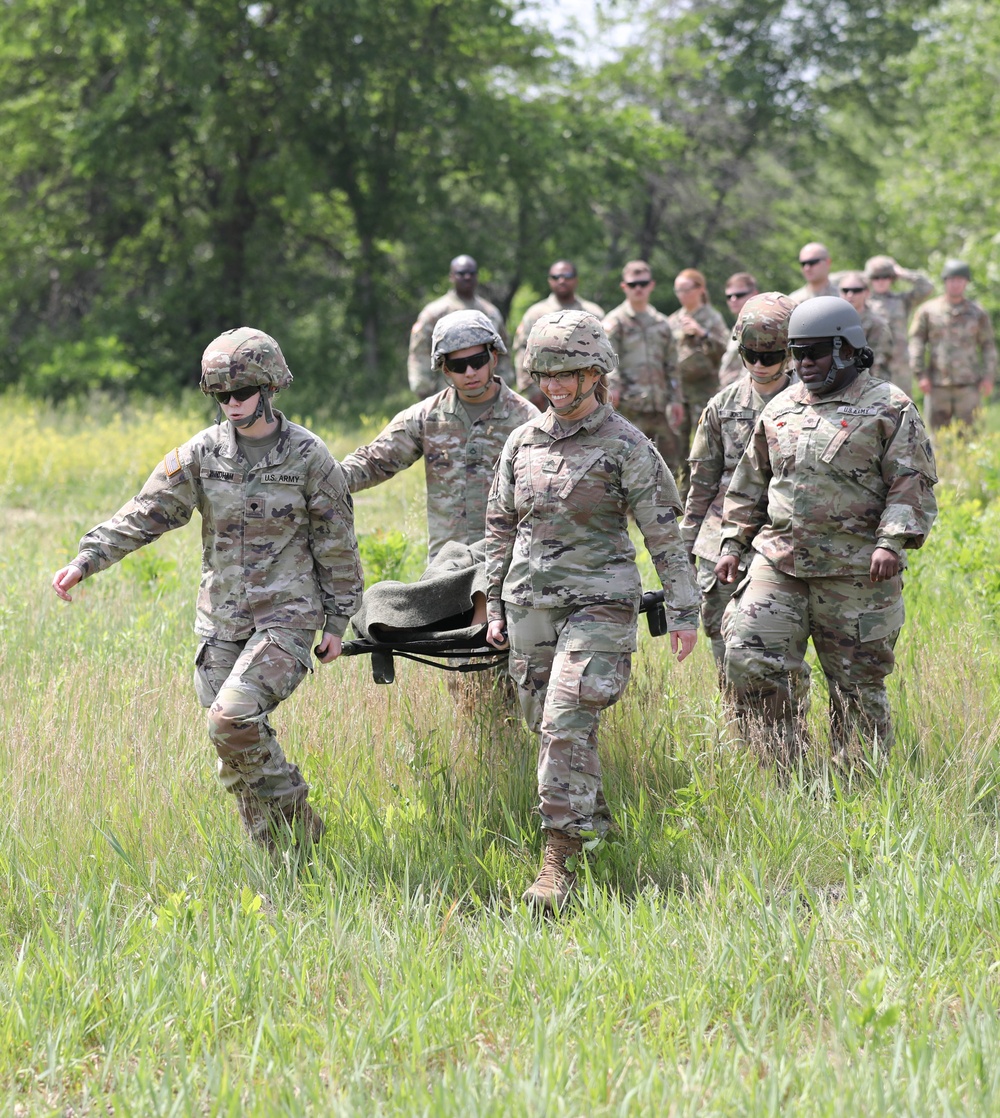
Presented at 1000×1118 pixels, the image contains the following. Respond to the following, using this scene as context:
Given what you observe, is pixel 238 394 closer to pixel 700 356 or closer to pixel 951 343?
pixel 700 356

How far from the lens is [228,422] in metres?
4.98

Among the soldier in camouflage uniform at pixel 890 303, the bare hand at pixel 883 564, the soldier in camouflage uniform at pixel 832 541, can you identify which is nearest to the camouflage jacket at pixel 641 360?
the soldier in camouflage uniform at pixel 890 303

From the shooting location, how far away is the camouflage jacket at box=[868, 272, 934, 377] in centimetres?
1225

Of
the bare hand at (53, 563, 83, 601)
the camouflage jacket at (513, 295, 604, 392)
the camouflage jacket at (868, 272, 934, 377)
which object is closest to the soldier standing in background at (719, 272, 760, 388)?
the camouflage jacket at (513, 295, 604, 392)

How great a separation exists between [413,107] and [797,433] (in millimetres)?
16163

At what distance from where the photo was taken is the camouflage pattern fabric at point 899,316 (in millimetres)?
12211

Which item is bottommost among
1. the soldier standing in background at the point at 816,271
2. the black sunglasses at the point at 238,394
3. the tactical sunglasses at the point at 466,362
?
the black sunglasses at the point at 238,394

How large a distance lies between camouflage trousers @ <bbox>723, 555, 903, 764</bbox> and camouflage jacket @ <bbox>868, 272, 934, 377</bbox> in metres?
7.07

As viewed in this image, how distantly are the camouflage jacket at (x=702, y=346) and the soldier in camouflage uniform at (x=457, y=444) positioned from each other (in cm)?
610

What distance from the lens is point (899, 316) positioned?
13367 mm

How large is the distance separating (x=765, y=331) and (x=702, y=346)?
5.97 metres

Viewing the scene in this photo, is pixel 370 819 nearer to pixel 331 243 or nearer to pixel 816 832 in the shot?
pixel 816 832

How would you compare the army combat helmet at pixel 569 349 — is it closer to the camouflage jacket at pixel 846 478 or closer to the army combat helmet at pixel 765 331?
the camouflage jacket at pixel 846 478

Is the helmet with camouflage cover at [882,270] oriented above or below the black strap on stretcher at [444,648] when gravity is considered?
above
